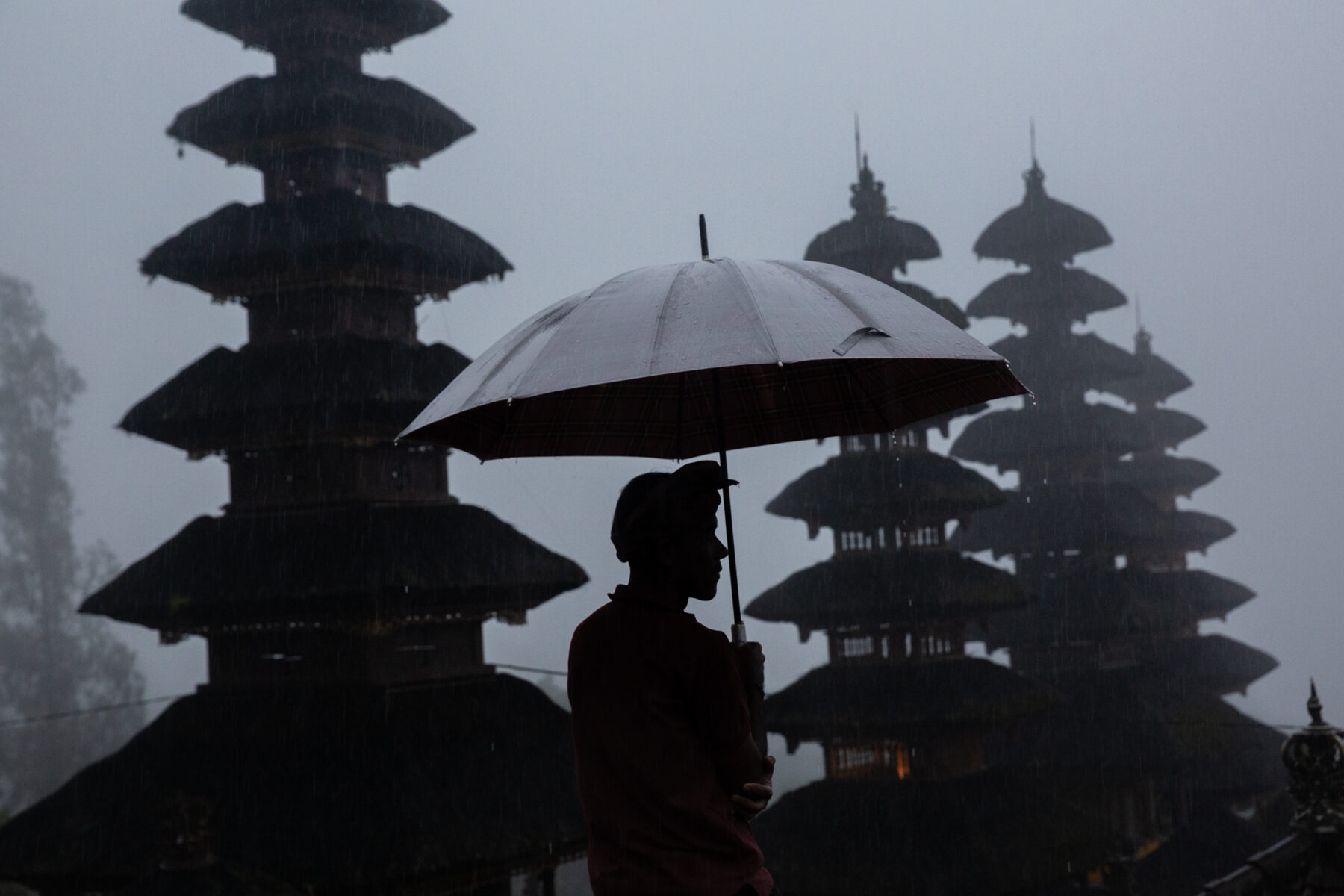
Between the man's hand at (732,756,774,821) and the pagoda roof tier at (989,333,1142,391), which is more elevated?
the pagoda roof tier at (989,333,1142,391)

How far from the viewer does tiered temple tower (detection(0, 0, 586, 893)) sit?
13188 mm

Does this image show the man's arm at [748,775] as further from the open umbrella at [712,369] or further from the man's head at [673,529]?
the open umbrella at [712,369]

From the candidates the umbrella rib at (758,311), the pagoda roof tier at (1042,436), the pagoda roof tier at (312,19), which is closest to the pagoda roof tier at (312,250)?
the pagoda roof tier at (312,19)

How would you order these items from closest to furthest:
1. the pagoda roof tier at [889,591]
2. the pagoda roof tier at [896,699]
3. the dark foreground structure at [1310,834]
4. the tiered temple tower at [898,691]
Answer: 1. the dark foreground structure at [1310,834]
2. the tiered temple tower at [898,691]
3. the pagoda roof tier at [896,699]
4. the pagoda roof tier at [889,591]

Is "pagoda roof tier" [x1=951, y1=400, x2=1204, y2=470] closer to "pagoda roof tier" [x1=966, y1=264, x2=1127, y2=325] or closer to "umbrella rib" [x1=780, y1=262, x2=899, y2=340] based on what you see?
"pagoda roof tier" [x1=966, y1=264, x2=1127, y2=325]

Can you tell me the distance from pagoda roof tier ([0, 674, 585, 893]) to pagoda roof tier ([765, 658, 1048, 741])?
16.6 feet

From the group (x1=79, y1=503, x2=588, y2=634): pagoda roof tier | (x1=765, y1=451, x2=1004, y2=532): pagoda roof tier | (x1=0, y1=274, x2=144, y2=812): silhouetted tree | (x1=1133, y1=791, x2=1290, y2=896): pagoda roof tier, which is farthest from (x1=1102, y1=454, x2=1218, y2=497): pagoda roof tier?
(x1=0, y1=274, x2=144, y2=812): silhouetted tree

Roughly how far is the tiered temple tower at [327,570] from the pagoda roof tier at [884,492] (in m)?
6.07

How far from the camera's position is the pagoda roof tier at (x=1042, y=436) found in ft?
88.8

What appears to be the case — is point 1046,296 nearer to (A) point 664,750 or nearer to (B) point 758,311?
(B) point 758,311

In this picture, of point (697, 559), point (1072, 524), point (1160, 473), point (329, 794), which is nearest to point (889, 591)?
point (1072, 524)

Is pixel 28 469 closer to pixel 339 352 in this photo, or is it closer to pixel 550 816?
pixel 339 352

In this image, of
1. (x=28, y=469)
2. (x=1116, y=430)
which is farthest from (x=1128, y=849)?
(x=28, y=469)

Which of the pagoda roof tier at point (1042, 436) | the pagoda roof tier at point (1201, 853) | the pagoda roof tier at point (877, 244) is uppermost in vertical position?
the pagoda roof tier at point (877, 244)
